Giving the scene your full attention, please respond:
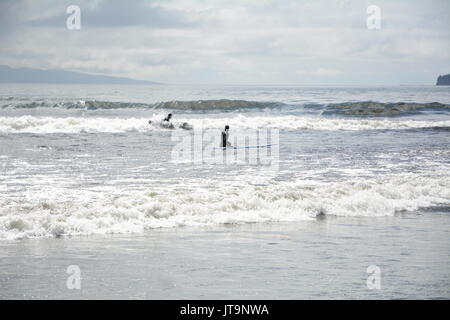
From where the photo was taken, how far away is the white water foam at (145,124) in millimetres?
37400

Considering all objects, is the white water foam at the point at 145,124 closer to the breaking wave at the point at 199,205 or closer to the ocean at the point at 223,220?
the ocean at the point at 223,220

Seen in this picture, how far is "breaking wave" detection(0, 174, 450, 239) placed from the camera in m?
12.2

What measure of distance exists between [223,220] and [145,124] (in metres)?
27.2

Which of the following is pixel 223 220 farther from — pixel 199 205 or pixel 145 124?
pixel 145 124

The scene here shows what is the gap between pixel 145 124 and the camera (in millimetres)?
39719

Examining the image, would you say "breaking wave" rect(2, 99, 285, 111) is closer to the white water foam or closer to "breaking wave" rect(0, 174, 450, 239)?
the white water foam

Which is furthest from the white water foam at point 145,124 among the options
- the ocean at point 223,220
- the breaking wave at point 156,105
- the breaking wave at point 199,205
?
the breaking wave at point 199,205

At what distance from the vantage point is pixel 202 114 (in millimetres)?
54969

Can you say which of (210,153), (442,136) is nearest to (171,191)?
(210,153)

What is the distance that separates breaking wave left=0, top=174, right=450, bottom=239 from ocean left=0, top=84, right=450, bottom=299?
4cm

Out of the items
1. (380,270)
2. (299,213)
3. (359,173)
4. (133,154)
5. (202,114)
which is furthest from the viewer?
(202,114)

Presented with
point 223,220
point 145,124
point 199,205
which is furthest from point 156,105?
point 223,220
